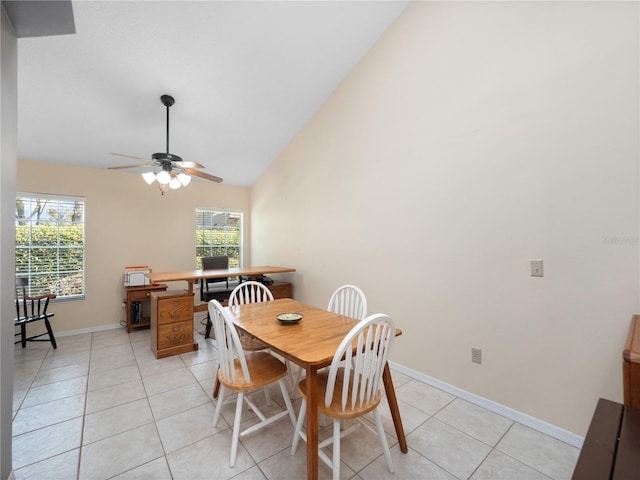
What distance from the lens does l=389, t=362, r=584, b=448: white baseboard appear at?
1842mm

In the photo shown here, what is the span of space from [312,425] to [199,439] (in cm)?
100

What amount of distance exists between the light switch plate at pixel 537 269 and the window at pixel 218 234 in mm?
4897

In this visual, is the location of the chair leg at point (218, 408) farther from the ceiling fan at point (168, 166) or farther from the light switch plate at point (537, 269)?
the light switch plate at point (537, 269)

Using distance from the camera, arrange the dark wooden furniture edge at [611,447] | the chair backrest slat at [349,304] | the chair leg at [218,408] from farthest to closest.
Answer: the chair backrest slat at [349,304] → the chair leg at [218,408] → the dark wooden furniture edge at [611,447]

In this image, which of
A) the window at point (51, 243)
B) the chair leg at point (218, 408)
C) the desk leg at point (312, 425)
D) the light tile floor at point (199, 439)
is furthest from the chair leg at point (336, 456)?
the window at point (51, 243)

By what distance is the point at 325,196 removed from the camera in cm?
376

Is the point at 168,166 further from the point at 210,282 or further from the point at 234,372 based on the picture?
the point at 210,282

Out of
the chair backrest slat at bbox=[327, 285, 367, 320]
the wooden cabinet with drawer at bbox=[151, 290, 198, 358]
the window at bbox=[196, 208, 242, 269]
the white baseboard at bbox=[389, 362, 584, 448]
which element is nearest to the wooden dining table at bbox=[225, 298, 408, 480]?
the chair backrest slat at bbox=[327, 285, 367, 320]

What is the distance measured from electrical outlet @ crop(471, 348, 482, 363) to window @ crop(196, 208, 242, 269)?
14.9ft

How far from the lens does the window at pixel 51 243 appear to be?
143 inches

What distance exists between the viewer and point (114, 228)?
13.7ft

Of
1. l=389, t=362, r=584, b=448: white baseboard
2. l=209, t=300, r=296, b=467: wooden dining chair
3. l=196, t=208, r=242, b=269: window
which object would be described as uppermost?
l=196, t=208, r=242, b=269: window

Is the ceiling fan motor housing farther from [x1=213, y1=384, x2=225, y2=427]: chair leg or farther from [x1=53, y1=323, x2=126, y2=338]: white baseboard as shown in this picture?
[x1=53, y1=323, x2=126, y2=338]: white baseboard

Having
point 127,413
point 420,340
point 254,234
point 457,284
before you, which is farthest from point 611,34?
point 254,234
